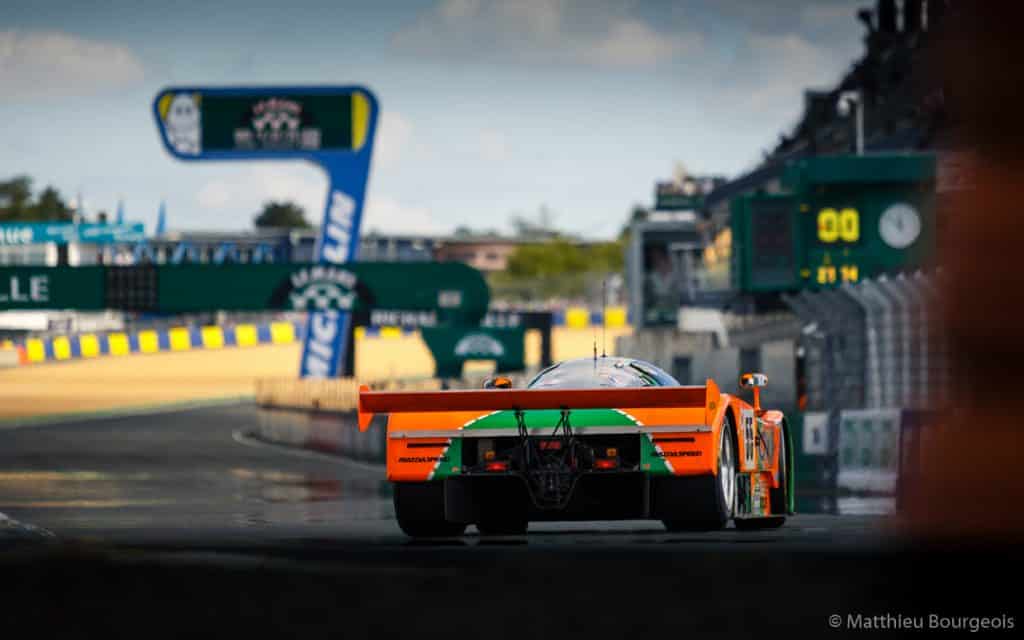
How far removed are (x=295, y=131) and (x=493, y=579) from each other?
4607 cm

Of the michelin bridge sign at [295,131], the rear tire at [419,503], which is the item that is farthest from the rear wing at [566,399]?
the michelin bridge sign at [295,131]

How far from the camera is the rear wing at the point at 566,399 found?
13109mm

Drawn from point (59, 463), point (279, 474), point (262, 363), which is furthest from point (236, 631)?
point (262, 363)

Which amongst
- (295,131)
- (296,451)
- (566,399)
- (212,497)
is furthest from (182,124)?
(566,399)

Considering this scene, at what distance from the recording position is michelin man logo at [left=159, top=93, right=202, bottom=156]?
55.8m

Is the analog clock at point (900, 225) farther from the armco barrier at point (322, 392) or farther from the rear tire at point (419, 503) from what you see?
the rear tire at point (419, 503)

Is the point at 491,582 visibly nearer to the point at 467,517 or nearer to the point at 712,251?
the point at 467,517

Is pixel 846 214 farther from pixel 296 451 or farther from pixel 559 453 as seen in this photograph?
pixel 559 453

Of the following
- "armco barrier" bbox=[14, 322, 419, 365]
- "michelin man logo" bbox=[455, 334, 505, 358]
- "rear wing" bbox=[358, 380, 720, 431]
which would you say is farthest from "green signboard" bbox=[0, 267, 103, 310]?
"rear wing" bbox=[358, 380, 720, 431]

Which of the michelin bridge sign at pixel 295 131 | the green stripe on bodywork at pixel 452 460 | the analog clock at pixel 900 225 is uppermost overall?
the michelin bridge sign at pixel 295 131

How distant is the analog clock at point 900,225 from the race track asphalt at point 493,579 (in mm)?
26252

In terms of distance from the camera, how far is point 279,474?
35.2m

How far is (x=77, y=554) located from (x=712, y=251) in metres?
52.7

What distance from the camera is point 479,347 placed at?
54.2 metres
